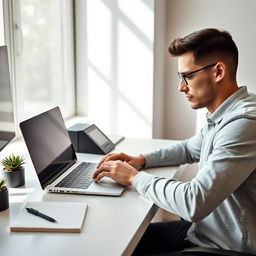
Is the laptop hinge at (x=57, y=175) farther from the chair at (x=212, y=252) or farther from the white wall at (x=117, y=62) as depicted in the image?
the white wall at (x=117, y=62)

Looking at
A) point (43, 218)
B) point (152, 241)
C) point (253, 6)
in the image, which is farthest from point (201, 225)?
point (253, 6)

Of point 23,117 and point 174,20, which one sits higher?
point 174,20

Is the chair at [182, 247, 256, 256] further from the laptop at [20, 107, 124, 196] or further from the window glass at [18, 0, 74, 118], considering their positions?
the window glass at [18, 0, 74, 118]

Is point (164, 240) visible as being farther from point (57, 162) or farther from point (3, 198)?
point (3, 198)

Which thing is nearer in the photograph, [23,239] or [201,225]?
[23,239]

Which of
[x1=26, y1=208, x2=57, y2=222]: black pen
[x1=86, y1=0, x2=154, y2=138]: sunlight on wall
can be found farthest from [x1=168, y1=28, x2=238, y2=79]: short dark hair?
[x1=86, y1=0, x2=154, y2=138]: sunlight on wall

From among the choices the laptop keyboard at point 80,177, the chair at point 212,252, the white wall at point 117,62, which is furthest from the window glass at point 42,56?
the chair at point 212,252

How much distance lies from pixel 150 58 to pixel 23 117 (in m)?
0.86

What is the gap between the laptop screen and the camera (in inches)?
60.2

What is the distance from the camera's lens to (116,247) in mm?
1152

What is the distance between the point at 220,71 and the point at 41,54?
4.74 feet

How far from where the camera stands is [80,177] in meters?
1.65

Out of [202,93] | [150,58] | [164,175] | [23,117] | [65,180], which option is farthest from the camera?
[150,58]

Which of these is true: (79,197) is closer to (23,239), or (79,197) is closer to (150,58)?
(23,239)
